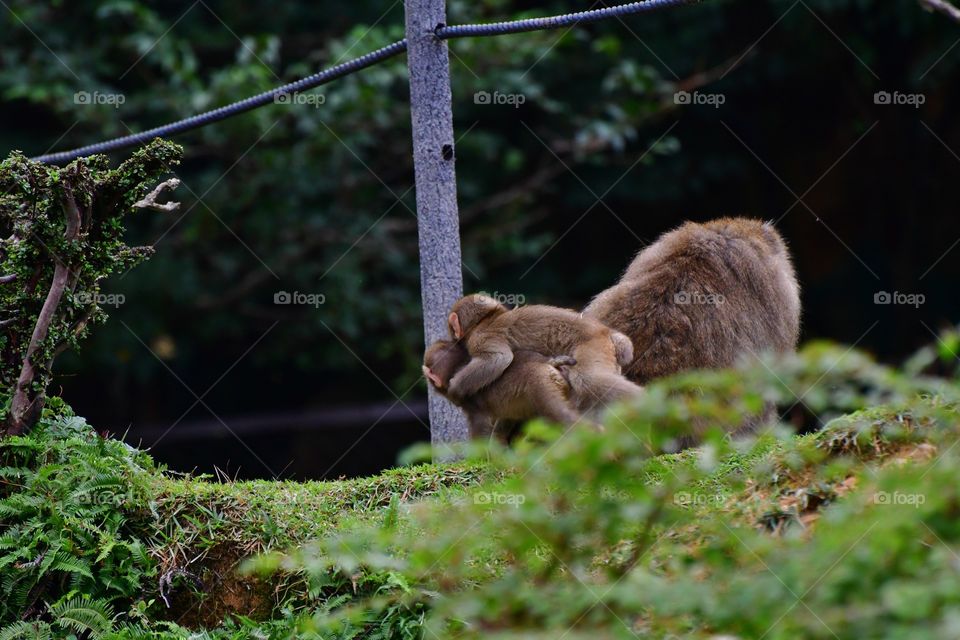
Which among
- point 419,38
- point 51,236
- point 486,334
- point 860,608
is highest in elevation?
point 419,38

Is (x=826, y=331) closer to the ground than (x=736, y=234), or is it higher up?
closer to the ground

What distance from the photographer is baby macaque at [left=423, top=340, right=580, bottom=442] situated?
5.31 m

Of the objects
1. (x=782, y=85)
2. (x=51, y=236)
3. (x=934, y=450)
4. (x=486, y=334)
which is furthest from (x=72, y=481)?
(x=782, y=85)

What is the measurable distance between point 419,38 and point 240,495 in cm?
262

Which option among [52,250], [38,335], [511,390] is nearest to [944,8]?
[511,390]

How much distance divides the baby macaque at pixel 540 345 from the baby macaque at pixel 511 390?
43 mm

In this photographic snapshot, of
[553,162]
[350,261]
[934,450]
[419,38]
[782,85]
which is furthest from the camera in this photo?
[782,85]

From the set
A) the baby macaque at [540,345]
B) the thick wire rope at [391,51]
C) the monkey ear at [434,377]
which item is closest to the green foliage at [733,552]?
the baby macaque at [540,345]

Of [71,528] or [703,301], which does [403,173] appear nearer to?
[703,301]

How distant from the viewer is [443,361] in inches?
221

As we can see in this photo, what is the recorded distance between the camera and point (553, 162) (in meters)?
12.0

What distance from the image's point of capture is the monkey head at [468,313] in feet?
18.7

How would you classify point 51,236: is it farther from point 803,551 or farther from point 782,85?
point 782,85

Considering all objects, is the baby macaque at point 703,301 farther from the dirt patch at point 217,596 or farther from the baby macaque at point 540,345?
the dirt patch at point 217,596
